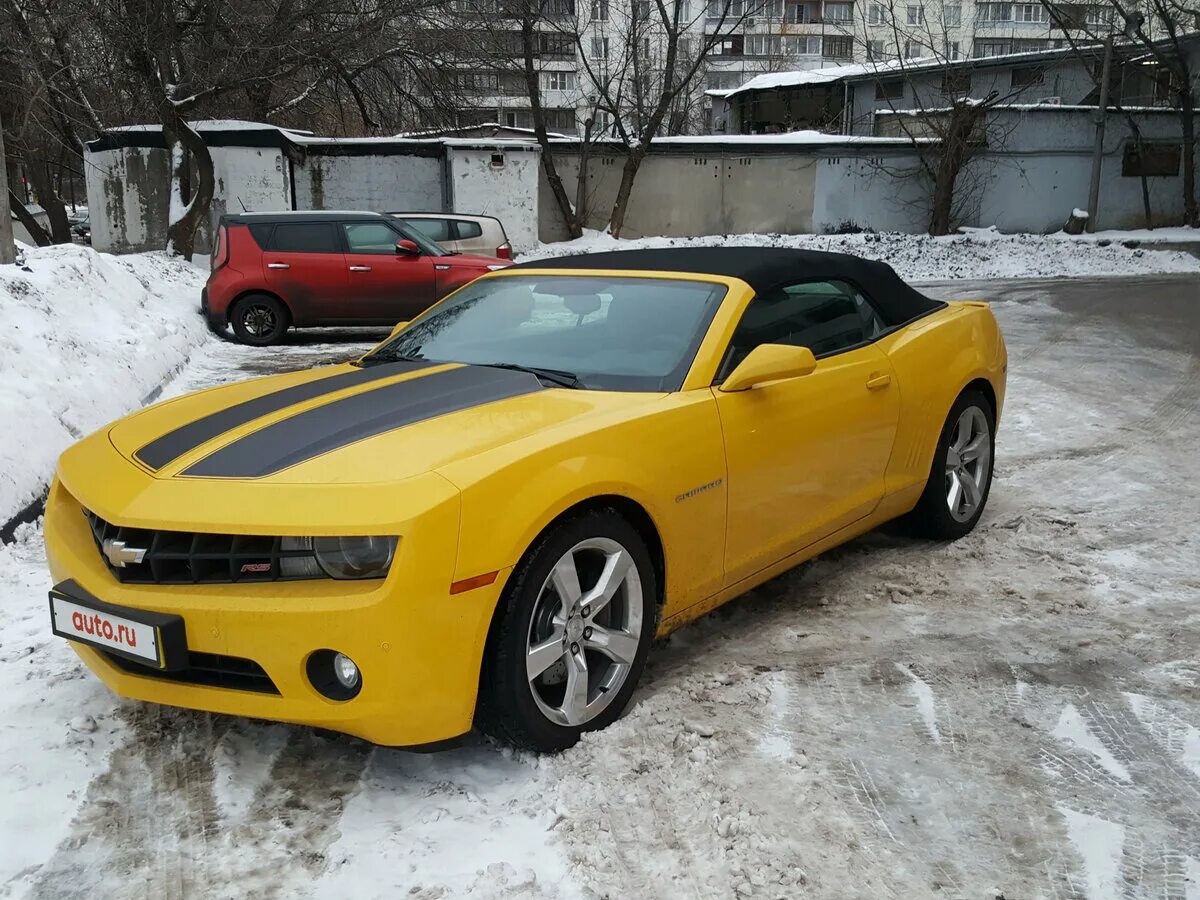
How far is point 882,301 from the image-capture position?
466 centimetres

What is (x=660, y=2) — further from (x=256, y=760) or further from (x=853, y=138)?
(x=256, y=760)

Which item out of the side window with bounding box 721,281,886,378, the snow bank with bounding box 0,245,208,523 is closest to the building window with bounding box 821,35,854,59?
the snow bank with bounding box 0,245,208,523

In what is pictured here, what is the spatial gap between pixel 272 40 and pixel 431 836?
721 inches

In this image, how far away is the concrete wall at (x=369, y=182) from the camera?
22844 millimetres

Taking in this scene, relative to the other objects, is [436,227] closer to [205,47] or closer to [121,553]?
[205,47]

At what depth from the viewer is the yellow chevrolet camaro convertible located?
8.40 ft

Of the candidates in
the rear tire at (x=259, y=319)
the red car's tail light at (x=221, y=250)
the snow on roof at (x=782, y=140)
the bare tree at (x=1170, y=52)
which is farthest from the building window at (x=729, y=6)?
the rear tire at (x=259, y=319)

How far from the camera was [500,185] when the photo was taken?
23328 mm

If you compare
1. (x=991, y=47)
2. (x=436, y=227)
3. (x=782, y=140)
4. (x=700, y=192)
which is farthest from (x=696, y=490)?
(x=991, y=47)

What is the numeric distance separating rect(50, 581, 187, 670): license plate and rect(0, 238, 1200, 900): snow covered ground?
0.41m

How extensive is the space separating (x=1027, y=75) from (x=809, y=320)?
32412mm

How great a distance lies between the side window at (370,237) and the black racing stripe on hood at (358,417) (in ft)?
32.6

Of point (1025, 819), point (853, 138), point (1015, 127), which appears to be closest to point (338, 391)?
point (1025, 819)

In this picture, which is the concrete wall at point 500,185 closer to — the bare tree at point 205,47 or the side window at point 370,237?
the bare tree at point 205,47
